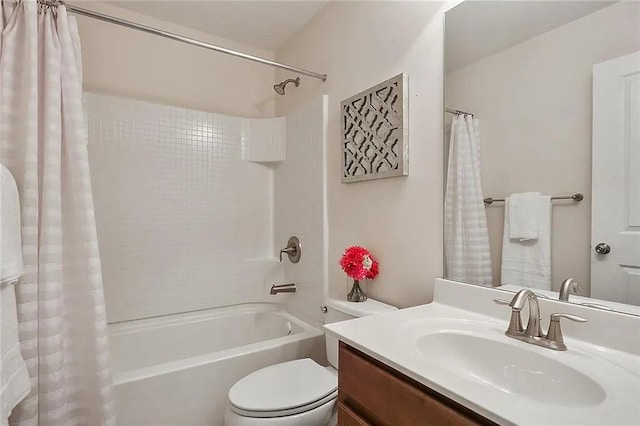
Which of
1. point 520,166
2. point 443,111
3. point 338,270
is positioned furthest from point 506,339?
point 338,270

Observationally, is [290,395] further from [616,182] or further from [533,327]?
[616,182]

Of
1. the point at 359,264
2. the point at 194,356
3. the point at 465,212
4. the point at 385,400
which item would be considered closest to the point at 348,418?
the point at 385,400

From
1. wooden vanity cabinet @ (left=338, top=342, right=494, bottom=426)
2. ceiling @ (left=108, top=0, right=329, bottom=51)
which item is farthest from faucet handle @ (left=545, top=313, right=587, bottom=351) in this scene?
ceiling @ (left=108, top=0, right=329, bottom=51)

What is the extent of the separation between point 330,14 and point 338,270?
4.85 ft

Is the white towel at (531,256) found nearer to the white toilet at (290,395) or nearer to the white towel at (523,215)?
the white towel at (523,215)

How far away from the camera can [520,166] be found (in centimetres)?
104

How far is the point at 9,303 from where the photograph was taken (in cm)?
94

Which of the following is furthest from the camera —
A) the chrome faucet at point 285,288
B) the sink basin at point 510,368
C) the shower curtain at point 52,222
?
the chrome faucet at point 285,288

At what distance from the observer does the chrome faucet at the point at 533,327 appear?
2.71ft

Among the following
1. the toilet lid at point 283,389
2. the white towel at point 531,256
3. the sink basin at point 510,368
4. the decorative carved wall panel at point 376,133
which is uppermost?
the decorative carved wall panel at point 376,133

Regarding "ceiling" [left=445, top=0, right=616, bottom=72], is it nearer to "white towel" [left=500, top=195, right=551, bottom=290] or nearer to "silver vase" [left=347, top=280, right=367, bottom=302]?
"white towel" [left=500, top=195, right=551, bottom=290]

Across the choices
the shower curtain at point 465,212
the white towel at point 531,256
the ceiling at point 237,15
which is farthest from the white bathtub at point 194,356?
the ceiling at point 237,15

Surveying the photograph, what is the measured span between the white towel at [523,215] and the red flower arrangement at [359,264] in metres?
0.62

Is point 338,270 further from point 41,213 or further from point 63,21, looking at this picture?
point 63,21
